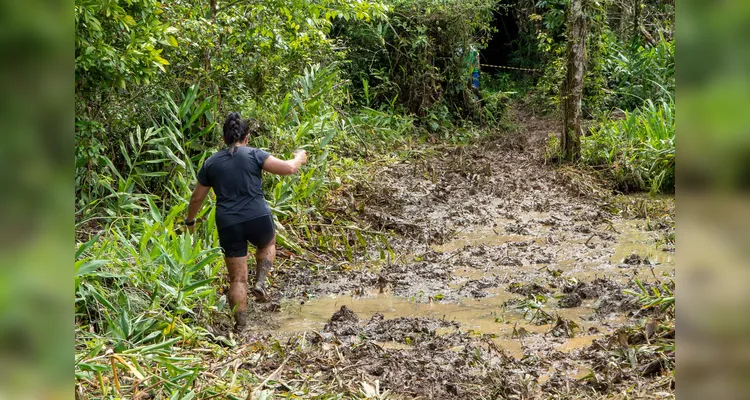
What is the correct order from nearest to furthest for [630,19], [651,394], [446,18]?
1. [651,394]
2. [446,18]
3. [630,19]

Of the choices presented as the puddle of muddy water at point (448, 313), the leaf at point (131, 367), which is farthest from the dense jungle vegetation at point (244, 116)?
the puddle of muddy water at point (448, 313)

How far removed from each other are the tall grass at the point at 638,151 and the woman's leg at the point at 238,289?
6.11 meters

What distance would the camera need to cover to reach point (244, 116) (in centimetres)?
849

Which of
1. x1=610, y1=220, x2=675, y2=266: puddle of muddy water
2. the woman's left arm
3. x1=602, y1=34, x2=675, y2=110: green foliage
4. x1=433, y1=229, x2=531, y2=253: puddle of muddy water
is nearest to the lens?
the woman's left arm

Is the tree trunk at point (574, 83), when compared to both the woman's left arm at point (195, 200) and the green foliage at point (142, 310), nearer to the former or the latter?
the woman's left arm at point (195, 200)

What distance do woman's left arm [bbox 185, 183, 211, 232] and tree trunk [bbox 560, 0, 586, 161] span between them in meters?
6.90

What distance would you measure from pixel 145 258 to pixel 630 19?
560 inches

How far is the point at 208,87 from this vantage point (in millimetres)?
8156

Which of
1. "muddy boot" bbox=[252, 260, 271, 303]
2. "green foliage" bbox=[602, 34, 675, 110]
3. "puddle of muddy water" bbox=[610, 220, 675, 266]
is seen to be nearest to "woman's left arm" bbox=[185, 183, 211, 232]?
"muddy boot" bbox=[252, 260, 271, 303]

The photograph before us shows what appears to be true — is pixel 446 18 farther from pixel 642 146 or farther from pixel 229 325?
pixel 229 325

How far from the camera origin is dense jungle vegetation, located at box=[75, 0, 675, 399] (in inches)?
175

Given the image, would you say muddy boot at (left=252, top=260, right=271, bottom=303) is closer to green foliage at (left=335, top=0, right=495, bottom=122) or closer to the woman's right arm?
the woman's right arm

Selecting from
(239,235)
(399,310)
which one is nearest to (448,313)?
(399,310)

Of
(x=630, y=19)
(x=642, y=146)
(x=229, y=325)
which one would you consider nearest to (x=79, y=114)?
(x=229, y=325)
